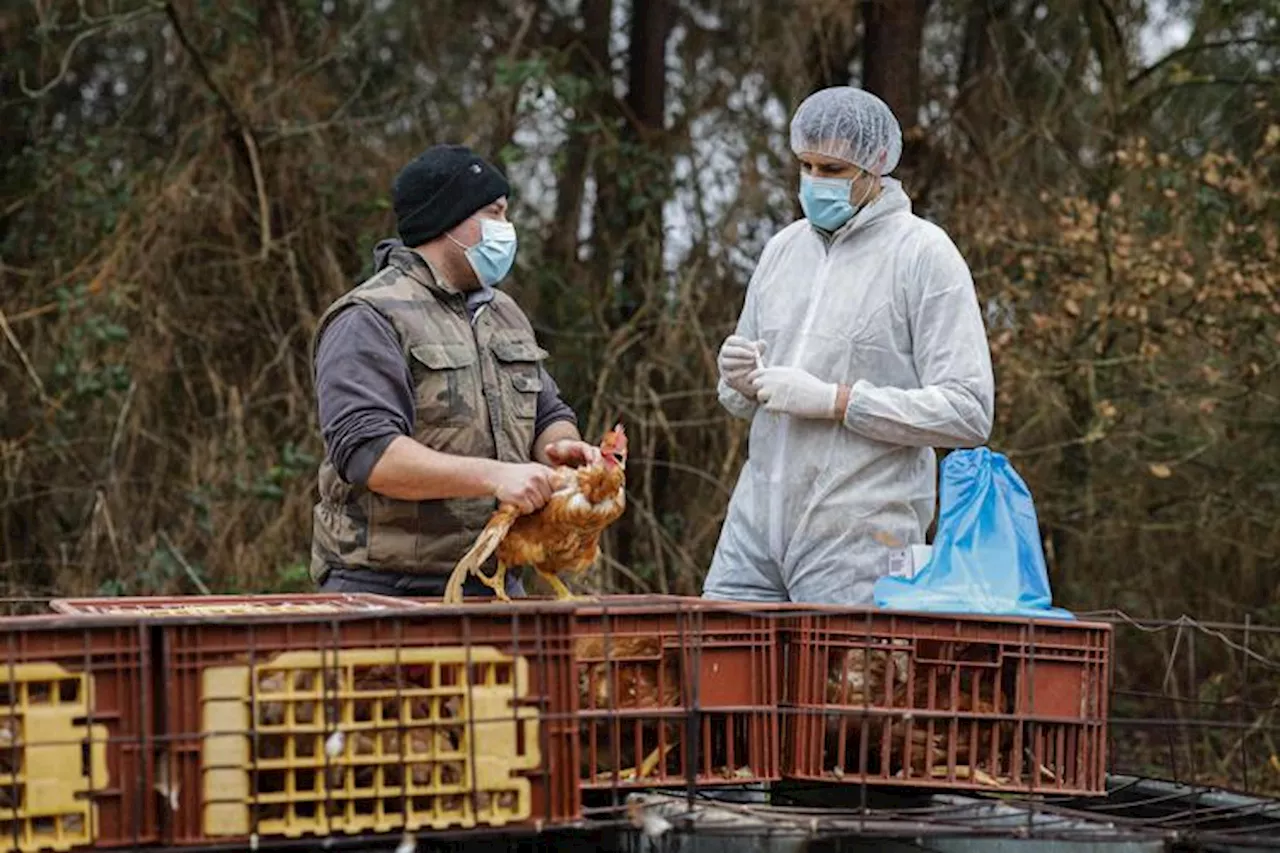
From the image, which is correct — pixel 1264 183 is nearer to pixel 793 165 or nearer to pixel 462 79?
pixel 793 165

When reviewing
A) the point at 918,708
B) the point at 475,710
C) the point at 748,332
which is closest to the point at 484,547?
the point at 475,710

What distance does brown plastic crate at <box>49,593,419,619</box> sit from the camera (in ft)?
14.5

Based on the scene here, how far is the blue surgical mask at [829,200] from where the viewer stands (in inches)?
214

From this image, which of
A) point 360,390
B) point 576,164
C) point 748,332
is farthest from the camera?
point 576,164

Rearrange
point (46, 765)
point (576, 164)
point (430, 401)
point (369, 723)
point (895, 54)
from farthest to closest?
point (576, 164), point (895, 54), point (430, 401), point (369, 723), point (46, 765)

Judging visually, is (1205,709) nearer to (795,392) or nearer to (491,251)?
(795,392)

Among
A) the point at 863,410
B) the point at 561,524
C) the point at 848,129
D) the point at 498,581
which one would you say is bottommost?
the point at 498,581

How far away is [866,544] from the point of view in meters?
5.34

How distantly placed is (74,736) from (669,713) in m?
1.22

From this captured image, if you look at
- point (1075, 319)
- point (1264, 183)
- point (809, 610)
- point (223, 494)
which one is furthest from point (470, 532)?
point (1264, 183)

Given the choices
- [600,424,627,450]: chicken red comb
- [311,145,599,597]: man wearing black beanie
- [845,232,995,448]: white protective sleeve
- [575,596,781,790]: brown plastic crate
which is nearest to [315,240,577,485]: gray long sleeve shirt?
[311,145,599,597]: man wearing black beanie

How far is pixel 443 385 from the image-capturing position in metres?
5.12

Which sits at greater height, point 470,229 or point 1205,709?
point 470,229

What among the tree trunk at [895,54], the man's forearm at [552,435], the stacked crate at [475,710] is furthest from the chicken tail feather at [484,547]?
the tree trunk at [895,54]
